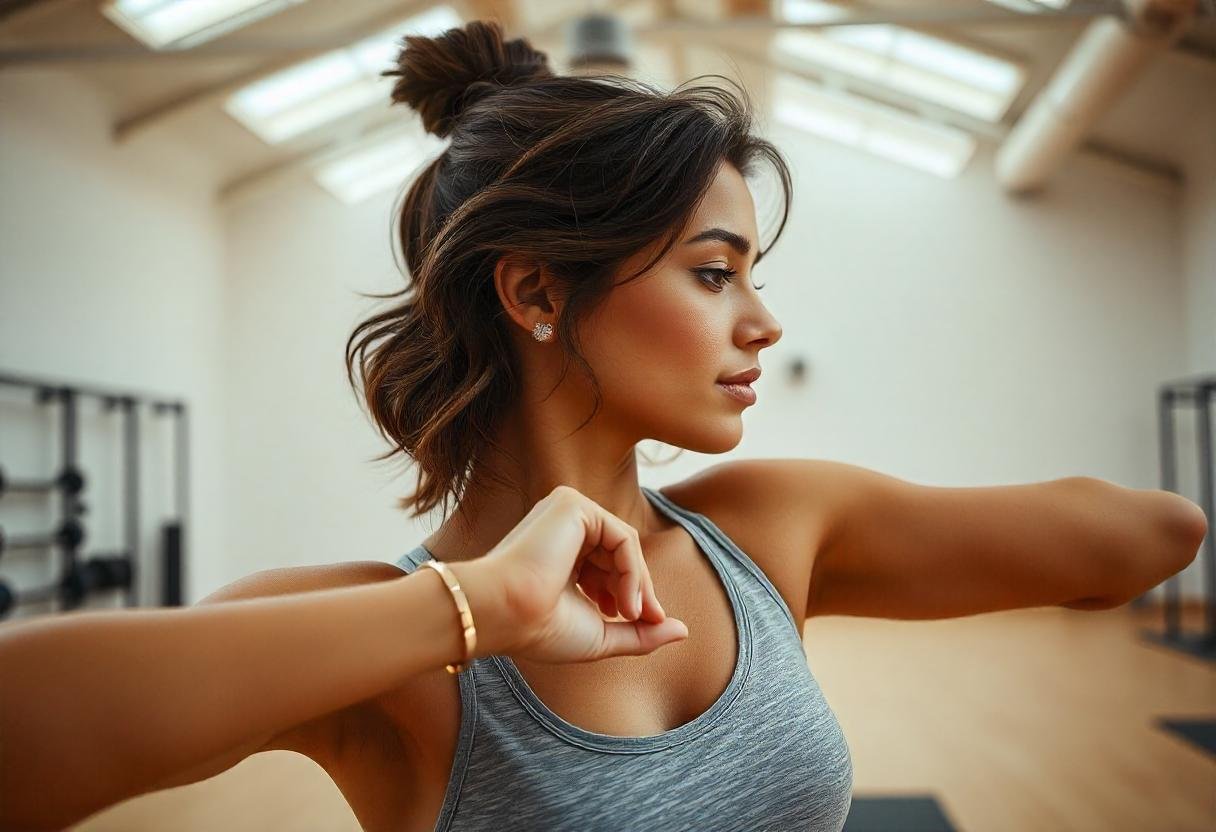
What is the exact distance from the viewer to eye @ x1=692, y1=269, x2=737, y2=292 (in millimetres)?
1046

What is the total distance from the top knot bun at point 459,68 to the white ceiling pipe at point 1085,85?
460 cm

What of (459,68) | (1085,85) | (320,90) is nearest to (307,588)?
(459,68)

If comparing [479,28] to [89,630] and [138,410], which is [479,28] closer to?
[89,630]

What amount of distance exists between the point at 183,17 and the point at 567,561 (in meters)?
5.99

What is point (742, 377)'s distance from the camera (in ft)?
3.51

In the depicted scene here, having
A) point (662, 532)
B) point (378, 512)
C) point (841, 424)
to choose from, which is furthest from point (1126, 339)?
point (662, 532)

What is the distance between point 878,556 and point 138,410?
6598mm

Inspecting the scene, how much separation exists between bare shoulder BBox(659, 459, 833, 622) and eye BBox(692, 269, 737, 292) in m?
0.28

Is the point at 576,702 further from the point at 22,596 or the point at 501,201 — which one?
the point at 22,596

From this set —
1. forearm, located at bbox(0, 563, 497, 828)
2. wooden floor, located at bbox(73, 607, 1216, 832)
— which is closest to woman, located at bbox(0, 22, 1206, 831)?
forearm, located at bbox(0, 563, 497, 828)

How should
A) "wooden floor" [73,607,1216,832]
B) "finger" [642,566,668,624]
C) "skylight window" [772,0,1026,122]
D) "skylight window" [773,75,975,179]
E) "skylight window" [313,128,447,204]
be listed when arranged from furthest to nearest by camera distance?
1. "skylight window" [313,128,447,204]
2. "skylight window" [773,75,975,179]
3. "skylight window" [772,0,1026,122]
4. "wooden floor" [73,607,1216,832]
5. "finger" [642,566,668,624]

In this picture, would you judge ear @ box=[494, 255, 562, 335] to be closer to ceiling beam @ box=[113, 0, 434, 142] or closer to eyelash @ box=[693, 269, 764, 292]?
eyelash @ box=[693, 269, 764, 292]

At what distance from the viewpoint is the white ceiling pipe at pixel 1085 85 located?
4.80 m

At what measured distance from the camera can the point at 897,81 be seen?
707 cm
